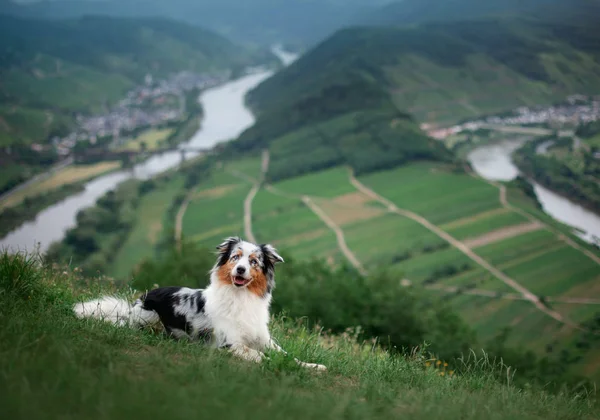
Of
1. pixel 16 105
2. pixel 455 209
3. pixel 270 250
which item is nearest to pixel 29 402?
pixel 270 250

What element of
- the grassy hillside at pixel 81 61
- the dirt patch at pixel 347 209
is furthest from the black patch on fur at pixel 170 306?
the grassy hillside at pixel 81 61

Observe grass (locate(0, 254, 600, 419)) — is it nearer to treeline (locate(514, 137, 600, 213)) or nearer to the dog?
the dog

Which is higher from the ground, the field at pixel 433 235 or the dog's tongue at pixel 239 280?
the dog's tongue at pixel 239 280

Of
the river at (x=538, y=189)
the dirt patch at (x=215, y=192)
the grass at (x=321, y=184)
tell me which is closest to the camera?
the river at (x=538, y=189)

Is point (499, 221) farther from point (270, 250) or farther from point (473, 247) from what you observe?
point (270, 250)

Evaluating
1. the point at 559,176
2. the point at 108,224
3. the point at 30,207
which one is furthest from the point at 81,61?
the point at 559,176

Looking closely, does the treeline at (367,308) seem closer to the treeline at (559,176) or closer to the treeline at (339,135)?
the treeline at (559,176)

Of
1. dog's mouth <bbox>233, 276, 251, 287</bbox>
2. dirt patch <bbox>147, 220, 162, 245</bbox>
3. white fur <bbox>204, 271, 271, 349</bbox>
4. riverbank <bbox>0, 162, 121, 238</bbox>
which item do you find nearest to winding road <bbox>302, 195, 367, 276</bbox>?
dirt patch <bbox>147, 220, 162, 245</bbox>
